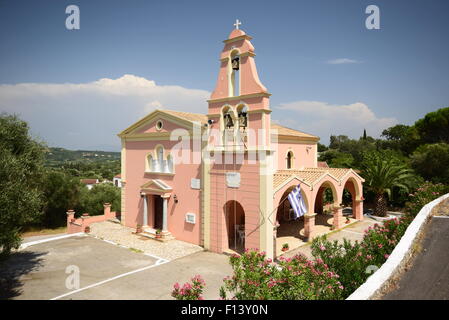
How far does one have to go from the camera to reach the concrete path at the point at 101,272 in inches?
412

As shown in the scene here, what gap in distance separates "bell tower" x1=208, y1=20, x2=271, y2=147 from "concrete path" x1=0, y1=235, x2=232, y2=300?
6.01 metres

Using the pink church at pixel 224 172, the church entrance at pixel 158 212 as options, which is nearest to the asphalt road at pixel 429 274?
the pink church at pixel 224 172

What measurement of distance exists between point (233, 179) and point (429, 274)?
346 inches

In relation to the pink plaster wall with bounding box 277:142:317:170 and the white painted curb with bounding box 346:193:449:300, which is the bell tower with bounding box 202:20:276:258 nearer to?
the pink plaster wall with bounding box 277:142:317:170

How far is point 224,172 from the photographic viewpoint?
14250 millimetres

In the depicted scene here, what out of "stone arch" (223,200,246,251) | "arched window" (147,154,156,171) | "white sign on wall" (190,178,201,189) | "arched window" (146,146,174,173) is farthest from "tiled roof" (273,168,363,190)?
"arched window" (147,154,156,171)

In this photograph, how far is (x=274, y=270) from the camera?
5.91 m

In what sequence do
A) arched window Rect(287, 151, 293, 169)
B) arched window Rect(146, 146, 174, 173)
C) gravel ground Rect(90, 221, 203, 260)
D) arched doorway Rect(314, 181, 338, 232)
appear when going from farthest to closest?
arched window Rect(287, 151, 293, 169)
arched doorway Rect(314, 181, 338, 232)
arched window Rect(146, 146, 174, 173)
gravel ground Rect(90, 221, 203, 260)

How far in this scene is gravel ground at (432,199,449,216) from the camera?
32.1 feet
